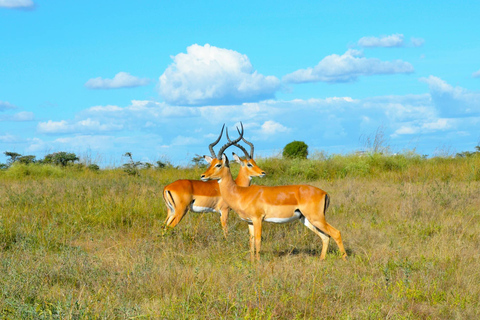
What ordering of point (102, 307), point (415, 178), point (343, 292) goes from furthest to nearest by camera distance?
point (415, 178)
point (343, 292)
point (102, 307)

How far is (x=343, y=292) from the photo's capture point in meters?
5.27

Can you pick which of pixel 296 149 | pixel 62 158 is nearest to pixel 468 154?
pixel 296 149

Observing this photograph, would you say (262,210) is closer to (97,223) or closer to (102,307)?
(102,307)

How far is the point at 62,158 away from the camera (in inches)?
861

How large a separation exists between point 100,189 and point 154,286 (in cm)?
787

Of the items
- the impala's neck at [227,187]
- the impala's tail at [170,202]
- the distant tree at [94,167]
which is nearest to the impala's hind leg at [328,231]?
the impala's neck at [227,187]

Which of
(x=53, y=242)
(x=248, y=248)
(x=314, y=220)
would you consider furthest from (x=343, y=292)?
(x=53, y=242)

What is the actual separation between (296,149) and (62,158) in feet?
35.8

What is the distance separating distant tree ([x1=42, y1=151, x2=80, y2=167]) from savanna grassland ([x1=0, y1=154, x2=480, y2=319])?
9.26 metres

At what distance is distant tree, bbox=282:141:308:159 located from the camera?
21.6 metres

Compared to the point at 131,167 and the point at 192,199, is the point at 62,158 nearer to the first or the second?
the point at 131,167

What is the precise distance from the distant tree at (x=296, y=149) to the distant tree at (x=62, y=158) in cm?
980

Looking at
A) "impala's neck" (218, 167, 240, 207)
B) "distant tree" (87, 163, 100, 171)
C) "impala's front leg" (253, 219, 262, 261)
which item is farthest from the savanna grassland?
"distant tree" (87, 163, 100, 171)

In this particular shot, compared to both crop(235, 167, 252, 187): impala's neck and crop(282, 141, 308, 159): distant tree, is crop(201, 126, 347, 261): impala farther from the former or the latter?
crop(282, 141, 308, 159): distant tree
